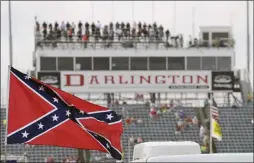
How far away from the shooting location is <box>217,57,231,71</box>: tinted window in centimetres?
4606

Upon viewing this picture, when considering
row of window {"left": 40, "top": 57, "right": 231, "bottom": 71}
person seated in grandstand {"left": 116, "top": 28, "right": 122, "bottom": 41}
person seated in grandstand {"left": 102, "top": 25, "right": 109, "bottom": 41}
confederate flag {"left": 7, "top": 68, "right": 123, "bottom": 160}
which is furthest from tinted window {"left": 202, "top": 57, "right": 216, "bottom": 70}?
confederate flag {"left": 7, "top": 68, "right": 123, "bottom": 160}

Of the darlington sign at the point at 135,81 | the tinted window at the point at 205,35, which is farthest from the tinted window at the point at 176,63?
the tinted window at the point at 205,35

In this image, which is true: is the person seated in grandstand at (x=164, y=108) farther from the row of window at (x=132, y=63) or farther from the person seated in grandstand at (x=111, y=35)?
the person seated in grandstand at (x=111, y=35)

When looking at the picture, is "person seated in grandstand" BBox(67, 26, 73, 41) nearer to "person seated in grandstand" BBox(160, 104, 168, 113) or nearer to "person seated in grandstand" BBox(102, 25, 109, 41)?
"person seated in grandstand" BBox(102, 25, 109, 41)

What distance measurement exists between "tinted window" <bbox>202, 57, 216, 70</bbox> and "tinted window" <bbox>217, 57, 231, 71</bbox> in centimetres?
29

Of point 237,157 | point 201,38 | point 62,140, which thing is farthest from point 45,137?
point 201,38

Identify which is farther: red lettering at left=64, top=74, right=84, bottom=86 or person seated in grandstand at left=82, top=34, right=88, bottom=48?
red lettering at left=64, top=74, right=84, bottom=86

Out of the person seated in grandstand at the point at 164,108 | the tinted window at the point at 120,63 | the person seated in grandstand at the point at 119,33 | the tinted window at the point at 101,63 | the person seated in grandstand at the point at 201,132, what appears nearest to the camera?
the person seated in grandstand at the point at 201,132

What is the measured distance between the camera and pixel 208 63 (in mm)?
46031

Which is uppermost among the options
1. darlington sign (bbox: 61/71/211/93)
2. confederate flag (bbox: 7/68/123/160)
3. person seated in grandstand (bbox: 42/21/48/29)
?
person seated in grandstand (bbox: 42/21/48/29)

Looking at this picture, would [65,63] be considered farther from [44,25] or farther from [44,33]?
[44,25]

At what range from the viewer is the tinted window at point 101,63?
148ft

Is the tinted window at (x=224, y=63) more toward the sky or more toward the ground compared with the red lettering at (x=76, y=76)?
more toward the sky

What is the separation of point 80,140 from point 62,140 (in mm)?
308
